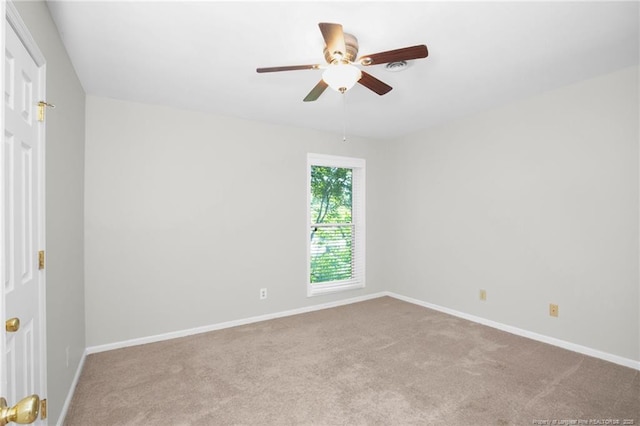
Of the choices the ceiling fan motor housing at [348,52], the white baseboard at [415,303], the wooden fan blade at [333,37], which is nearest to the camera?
the wooden fan blade at [333,37]

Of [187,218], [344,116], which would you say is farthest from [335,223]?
[187,218]

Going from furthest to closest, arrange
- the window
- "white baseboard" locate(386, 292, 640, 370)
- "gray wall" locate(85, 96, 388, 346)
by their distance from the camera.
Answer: the window
"gray wall" locate(85, 96, 388, 346)
"white baseboard" locate(386, 292, 640, 370)

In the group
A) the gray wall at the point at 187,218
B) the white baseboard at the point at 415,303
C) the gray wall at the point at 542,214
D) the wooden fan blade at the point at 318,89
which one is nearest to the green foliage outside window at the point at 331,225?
the gray wall at the point at 187,218

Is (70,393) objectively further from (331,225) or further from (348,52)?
(331,225)

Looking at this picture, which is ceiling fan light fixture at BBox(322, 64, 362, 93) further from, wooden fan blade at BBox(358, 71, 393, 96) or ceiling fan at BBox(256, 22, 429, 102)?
wooden fan blade at BBox(358, 71, 393, 96)

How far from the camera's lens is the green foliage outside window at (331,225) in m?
4.51

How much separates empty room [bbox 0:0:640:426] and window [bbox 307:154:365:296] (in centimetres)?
3

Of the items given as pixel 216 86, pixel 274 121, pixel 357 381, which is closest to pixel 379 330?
pixel 357 381

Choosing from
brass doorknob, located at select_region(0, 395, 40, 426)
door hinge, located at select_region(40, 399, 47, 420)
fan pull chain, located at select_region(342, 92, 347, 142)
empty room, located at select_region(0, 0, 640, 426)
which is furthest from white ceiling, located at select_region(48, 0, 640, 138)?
door hinge, located at select_region(40, 399, 47, 420)

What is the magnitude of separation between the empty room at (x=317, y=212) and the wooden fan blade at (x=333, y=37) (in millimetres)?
17

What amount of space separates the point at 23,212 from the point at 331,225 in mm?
3468

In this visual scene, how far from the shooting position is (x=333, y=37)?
176 cm

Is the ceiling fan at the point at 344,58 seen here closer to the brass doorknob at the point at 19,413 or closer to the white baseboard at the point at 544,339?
the brass doorknob at the point at 19,413

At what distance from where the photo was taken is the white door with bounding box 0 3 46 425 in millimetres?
1288
